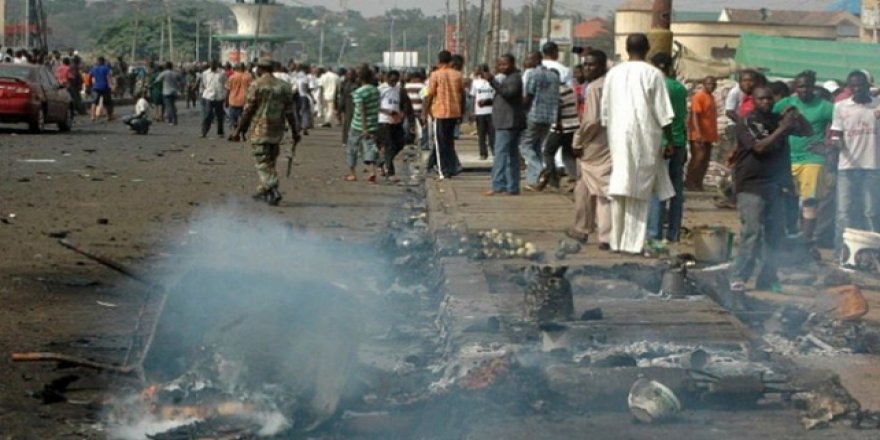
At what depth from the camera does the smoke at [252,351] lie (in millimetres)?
6660

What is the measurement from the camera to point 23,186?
60.4ft

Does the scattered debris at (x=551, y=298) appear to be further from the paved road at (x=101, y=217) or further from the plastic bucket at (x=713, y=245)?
the plastic bucket at (x=713, y=245)

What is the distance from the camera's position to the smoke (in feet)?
21.9

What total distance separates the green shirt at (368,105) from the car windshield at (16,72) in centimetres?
1219

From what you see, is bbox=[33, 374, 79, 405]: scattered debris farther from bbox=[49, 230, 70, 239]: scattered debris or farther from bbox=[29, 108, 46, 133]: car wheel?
bbox=[29, 108, 46, 133]: car wheel

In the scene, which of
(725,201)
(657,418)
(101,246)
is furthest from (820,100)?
(657,418)

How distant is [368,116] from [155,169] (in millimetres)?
3477

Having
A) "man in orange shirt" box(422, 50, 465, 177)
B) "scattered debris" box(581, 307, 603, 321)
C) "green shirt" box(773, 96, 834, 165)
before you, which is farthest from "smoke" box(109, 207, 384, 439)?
"man in orange shirt" box(422, 50, 465, 177)

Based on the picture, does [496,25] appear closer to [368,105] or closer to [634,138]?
[368,105]

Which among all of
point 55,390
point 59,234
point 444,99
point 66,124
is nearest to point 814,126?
point 59,234

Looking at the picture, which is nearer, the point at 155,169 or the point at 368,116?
the point at 368,116

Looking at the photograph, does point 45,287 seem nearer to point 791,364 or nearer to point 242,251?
point 242,251

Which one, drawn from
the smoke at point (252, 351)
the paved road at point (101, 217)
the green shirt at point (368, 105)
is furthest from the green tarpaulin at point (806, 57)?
the smoke at point (252, 351)

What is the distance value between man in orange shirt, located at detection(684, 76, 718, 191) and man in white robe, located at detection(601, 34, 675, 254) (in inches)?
305
